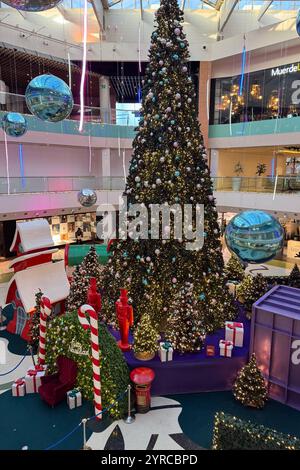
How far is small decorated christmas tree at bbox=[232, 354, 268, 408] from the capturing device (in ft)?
19.1

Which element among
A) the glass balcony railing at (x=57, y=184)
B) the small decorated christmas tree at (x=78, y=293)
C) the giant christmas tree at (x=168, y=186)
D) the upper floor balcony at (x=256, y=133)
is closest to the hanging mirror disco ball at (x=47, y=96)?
the giant christmas tree at (x=168, y=186)

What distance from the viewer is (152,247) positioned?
7.19m

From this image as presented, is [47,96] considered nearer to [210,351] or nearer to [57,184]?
[210,351]

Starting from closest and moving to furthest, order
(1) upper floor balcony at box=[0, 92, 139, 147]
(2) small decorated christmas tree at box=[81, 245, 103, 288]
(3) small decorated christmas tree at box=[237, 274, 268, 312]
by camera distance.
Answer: (3) small decorated christmas tree at box=[237, 274, 268, 312] < (2) small decorated christmas tree at box=[81, 245, 103, 288] < (1) upper floor balcony at box=[0, 92, 139, 147]

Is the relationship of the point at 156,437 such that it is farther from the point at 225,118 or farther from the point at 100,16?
the point at 100,16

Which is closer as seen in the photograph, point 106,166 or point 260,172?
point 106,166

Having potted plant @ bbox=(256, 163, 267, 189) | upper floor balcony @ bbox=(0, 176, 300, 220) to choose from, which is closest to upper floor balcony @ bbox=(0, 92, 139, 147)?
upper floor balcony @ bbox=(0, 176, 300, 220)

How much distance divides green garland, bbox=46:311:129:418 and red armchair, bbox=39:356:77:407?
0.10m

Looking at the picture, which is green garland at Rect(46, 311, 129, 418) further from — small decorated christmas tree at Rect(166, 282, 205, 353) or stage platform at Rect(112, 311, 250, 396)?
small decorated christmas tree at Rect(166, 282, 205, 353)

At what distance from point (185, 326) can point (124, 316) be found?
118 cm

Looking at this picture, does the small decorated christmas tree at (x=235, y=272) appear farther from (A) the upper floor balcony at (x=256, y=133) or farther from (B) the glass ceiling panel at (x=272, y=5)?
(B) the glass ceiling panel at (x=272, y=5)

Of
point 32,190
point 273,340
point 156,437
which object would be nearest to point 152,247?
point 273,340

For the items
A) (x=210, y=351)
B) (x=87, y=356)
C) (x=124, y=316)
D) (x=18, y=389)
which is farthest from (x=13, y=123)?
(x=210, y=351)

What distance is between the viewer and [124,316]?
21.0 ft
